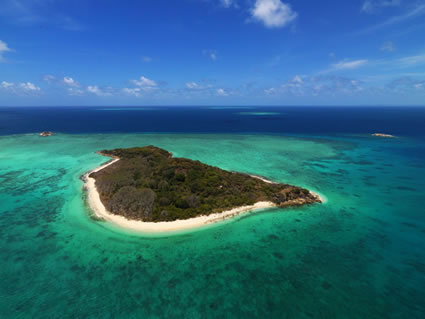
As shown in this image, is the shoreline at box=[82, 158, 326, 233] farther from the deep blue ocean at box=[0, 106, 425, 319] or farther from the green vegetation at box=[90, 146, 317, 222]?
the deep blue ocean at box=[0, 106, 425, 319]

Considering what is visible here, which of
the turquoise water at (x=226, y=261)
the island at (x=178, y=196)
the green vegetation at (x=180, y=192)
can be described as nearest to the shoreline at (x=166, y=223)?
the island at (x=178, y=196)

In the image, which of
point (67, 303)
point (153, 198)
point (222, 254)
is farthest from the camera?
point (153, 198)

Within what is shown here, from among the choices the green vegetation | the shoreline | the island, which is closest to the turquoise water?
the shoreline

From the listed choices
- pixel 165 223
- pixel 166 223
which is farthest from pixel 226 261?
pixel 165 223

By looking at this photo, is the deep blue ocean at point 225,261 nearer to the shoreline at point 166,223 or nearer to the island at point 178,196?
the shoreline at point 166,223

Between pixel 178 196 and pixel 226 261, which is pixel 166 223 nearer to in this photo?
pixel 178 196

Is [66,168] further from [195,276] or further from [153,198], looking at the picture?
[195,276]

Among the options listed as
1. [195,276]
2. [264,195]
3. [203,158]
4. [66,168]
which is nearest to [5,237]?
[195,276]
